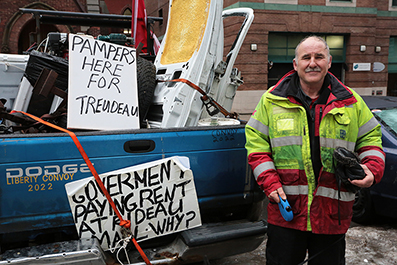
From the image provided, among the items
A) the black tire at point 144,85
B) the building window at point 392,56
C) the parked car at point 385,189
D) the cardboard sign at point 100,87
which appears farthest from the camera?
the building window at point 392,56

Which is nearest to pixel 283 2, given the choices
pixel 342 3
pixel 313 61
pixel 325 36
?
pixel 325 36

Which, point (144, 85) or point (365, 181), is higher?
point (144, 85)

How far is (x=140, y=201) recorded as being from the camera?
7.98 ft

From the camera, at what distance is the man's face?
2.12m

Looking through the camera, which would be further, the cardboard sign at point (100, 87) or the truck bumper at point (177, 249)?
the cardboard sign at point (100, 87)

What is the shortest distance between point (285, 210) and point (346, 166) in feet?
1.49

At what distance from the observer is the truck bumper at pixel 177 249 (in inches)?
83.7

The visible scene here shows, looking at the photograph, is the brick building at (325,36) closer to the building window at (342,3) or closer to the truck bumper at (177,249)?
the building window at (342,3)

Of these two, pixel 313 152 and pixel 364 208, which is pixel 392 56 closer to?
pixel 364 208

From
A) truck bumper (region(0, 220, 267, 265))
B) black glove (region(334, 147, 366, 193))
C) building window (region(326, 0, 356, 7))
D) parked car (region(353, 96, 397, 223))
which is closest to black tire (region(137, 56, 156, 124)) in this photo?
truck bumper (region(0, 220, 267, 265))

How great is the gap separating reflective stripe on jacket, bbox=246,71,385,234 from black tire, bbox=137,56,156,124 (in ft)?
5.01

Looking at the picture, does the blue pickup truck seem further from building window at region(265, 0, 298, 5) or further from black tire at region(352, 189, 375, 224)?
building window at region(265, 0, 298, 5)

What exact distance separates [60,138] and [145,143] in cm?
59

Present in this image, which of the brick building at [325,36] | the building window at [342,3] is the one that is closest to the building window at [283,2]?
the brick building at [325,36]
